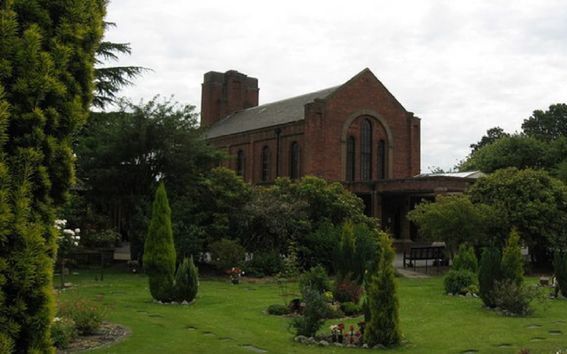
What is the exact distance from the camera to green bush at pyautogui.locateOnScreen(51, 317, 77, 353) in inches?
409

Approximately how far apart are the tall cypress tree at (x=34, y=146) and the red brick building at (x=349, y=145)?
33110 millimetres

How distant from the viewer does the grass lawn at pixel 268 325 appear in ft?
35.9

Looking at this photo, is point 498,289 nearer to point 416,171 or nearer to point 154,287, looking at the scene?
point 154,287

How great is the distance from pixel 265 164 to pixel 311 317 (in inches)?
1464

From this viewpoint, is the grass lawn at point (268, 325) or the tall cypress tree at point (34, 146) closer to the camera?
the tall cypress tree at point (34, 146)

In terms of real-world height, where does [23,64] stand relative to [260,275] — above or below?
above

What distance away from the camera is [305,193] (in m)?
28.2

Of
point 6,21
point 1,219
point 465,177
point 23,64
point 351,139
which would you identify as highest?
point 351,139

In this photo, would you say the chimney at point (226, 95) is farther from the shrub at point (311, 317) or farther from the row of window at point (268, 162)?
the shrub at point (311, 317)

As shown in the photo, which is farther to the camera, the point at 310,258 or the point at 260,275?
the point at 310,258

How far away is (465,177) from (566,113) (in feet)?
124

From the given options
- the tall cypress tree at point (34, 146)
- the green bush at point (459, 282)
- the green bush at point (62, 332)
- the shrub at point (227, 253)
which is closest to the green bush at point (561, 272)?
the green bush at point (459, 282)

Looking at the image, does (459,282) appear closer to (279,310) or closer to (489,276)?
(489,276)

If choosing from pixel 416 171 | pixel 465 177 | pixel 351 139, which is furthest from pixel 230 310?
pixel 416 171
